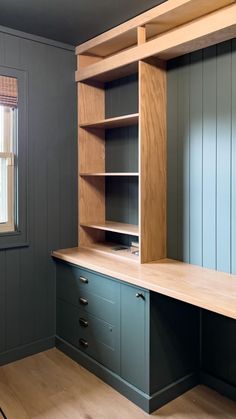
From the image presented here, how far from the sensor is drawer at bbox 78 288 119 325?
2.42 m

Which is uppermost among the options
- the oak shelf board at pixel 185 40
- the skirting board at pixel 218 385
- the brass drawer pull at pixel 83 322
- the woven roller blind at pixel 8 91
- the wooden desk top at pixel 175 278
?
the oak shelf board at pixel 185 40

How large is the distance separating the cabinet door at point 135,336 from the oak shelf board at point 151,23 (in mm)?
1704

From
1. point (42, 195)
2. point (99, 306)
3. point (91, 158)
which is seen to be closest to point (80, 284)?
point (99, 306)

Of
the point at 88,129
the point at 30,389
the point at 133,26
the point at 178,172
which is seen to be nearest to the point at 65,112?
the point at 88,129

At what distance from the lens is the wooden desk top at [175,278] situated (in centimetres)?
180

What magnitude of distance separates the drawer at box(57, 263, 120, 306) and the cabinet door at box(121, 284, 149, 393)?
128 millimetres

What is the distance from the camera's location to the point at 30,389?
2424 millimetres

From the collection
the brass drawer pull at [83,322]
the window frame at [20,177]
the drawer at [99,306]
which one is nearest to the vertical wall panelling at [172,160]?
A: the drawer at [99,306]

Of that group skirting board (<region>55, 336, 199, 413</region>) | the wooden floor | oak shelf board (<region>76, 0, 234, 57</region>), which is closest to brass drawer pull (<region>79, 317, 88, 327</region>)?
skirting board (<region>55, 336, 199, 413</region>)

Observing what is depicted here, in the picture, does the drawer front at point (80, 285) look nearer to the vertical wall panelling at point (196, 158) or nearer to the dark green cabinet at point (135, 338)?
the dark green cabinet at point (135, 338)

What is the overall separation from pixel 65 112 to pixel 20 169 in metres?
0.62

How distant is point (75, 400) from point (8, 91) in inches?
86.1

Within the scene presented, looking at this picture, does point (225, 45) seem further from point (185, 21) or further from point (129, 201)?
point (129, 201)

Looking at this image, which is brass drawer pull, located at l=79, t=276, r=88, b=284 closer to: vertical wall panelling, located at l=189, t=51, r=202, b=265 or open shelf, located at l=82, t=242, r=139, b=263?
open shelf, located at l=82, t=242, r=139, b=263
